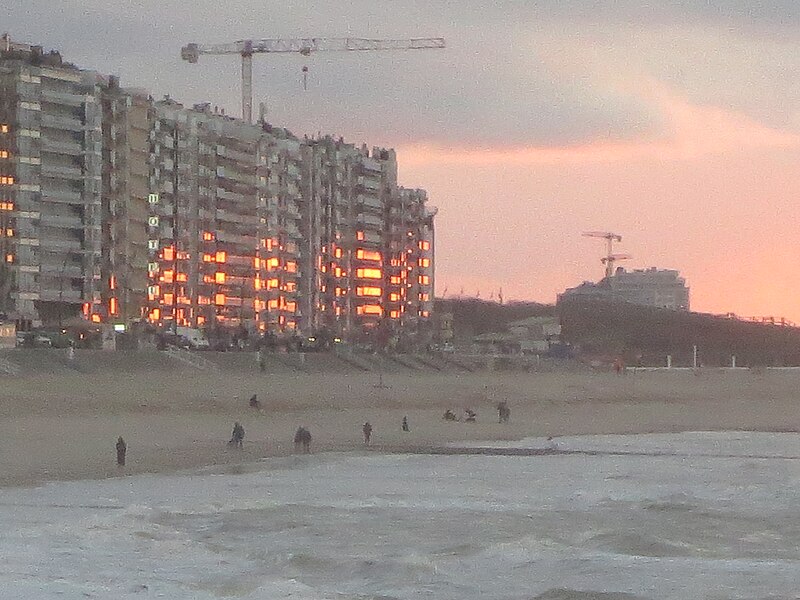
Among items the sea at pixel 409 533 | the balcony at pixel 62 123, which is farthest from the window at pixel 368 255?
the sea at pixel 409 533

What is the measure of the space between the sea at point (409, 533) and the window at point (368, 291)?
96105 mm

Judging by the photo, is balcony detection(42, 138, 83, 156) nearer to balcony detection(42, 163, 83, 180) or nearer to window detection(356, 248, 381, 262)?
balcony detection(42, 163, 83, 180)

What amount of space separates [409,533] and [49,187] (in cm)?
7032

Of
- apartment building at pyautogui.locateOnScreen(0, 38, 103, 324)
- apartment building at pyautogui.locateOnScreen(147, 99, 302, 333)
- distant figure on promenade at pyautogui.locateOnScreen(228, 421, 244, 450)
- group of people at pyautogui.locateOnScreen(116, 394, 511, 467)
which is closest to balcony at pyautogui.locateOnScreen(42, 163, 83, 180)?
apartment building at pyautogui.locateOnScreen(0, 38, 103, 324)

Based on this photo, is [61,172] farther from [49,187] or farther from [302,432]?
[302,432]

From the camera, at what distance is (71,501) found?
90.1 feet

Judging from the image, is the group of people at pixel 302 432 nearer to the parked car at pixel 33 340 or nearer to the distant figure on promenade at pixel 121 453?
the distant figure on promenade at pixel 121 453

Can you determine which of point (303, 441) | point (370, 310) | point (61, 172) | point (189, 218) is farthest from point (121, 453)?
point (370, 310)

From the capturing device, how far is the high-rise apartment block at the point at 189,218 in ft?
291

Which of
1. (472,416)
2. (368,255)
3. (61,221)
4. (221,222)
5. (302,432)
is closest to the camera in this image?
(302,432)

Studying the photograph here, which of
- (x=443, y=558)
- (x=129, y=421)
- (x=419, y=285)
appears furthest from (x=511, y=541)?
(x=419, y=285)

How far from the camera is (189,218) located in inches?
4336

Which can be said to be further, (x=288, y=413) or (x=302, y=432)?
(x=288, y=413)

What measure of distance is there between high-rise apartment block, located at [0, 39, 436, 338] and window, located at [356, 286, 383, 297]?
0.59ft
